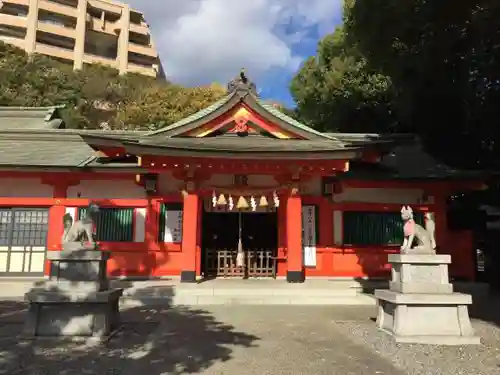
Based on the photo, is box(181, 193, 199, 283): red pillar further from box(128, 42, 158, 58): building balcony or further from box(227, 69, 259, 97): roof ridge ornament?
box(128, 42, 158, 58): building balcony

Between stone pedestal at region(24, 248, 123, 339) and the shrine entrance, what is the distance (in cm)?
691

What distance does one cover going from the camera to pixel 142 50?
64812mm

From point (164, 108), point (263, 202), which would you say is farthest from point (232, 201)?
point (164, 108)

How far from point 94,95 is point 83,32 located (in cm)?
2145

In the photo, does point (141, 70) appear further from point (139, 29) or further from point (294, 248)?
point (294, 248)

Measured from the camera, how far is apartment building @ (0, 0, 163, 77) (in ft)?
184

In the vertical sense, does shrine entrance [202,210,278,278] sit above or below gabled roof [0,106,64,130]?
below

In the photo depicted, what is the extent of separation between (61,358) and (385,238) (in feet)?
36.0

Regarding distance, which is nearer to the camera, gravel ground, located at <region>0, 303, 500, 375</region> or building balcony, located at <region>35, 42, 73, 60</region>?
gravel ground, located at <region>0, 303, 500, 375</region>

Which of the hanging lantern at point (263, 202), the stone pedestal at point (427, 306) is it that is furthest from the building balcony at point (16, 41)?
the stone pedestal at point (427, 306)

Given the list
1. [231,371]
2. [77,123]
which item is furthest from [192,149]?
[77,123]

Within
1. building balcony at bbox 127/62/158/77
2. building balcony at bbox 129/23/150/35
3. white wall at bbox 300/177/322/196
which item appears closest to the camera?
white wall at bbox 300/177/322/196

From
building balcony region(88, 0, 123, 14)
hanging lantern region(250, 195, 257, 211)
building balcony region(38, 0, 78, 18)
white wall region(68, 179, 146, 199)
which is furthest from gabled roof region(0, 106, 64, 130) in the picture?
building balcony region(88, 0, 123, 14)

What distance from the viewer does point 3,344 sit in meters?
6.82
